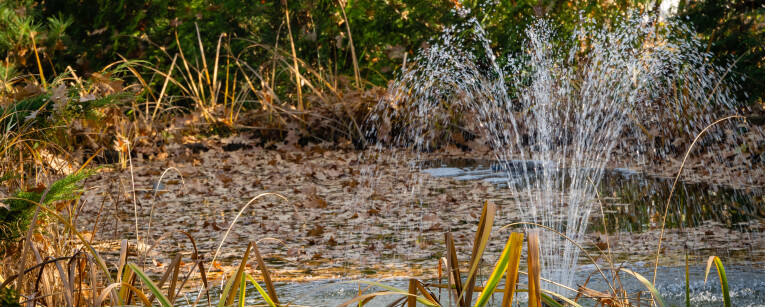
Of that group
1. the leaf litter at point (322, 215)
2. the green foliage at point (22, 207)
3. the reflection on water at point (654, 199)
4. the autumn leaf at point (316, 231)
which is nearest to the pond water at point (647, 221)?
the reflection on water at point (654, 199)

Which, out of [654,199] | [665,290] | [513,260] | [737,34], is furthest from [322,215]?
[737,34]

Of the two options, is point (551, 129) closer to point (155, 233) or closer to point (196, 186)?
point (196, 186)

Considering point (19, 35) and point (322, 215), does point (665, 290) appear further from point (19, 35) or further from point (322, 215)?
point (19, 35)

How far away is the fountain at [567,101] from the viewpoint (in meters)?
6.44

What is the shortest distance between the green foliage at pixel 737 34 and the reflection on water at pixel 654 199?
222 centimetres

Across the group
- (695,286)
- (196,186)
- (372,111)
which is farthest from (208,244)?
(372,111)

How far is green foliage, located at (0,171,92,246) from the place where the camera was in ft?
6.91

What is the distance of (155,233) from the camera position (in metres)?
4.00

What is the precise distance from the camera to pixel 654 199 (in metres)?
4.59

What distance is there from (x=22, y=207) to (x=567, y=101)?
574cm

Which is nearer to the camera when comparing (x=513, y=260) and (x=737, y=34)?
(x=513, y=260)

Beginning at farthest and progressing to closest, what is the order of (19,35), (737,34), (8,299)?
(19,35) → (737,34) → (8,299)

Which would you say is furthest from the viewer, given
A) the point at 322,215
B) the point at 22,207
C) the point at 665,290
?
the point at 322,215

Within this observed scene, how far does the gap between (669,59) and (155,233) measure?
5.05 m
